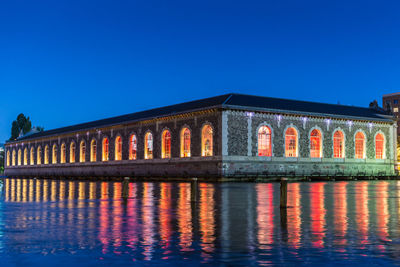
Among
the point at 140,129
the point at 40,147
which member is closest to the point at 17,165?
the point at 40,147

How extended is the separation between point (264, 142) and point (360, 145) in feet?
56.2

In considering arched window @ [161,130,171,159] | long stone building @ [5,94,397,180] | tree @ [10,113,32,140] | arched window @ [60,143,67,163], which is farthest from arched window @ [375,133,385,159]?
tree @ [10,113,32,140]

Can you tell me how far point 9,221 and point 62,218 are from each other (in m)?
1.41

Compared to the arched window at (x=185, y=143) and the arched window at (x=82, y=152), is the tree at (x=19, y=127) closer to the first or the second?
the arched window at (x=82, y=152)

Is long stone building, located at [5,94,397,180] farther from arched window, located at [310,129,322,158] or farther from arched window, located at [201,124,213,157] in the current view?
arched window, located at [201,124,213,157]

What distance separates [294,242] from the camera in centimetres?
991

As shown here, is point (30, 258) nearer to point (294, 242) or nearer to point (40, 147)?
point (294, 242)

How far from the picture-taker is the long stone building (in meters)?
57.4

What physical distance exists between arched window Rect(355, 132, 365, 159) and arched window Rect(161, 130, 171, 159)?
978 inches

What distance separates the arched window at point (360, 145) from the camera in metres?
69.4

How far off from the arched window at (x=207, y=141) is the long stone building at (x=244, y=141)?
0.11m

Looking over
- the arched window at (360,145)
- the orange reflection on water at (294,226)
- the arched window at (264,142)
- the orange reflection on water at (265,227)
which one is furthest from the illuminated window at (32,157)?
the orange reflection on water at (294,226)

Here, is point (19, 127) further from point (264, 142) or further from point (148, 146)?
point (264, 142)

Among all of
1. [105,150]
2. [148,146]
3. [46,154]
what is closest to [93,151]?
[105,150]
